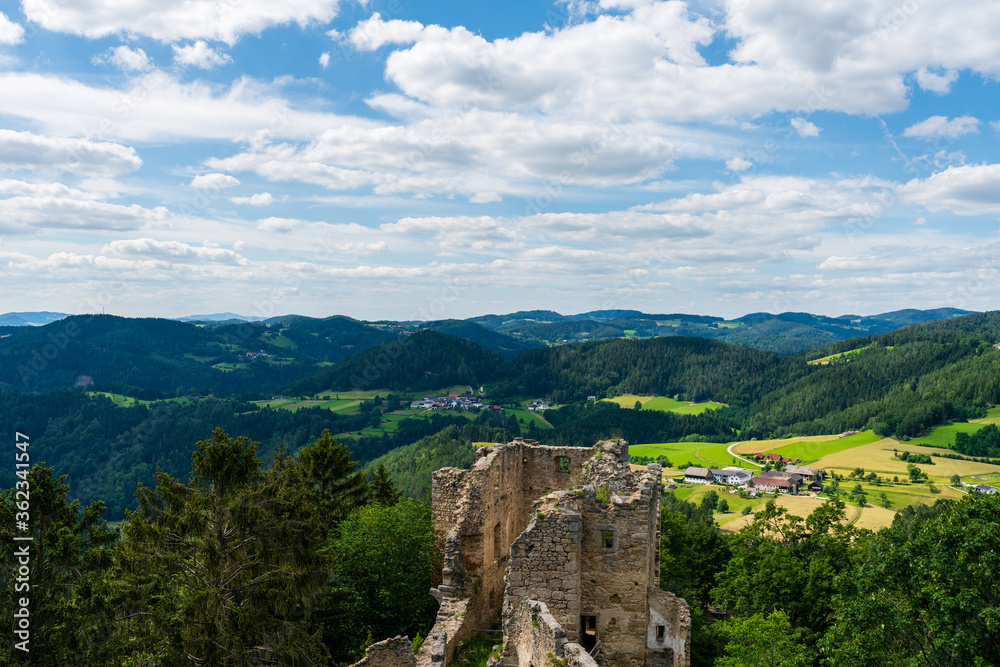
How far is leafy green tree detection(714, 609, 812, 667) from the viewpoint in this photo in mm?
23438

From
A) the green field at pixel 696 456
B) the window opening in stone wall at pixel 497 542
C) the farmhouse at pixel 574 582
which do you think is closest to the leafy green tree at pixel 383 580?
the window opening in stone wall at pixel 497 542

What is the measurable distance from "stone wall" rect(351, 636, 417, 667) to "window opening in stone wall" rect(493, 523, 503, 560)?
684 centimetres

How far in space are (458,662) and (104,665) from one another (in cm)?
1093

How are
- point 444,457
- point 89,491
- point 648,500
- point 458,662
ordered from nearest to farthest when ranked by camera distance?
point 648,500 < point 458,662 < point 444,457 < point 89,491

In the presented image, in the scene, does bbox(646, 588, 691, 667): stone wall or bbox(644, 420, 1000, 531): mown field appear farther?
bbox(644, 420, 1000, 531): mown field

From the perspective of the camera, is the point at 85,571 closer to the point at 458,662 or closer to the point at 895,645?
the point at 458,662

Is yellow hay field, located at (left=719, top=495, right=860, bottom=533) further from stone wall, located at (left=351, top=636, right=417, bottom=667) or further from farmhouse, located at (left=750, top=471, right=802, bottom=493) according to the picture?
stone wall, located at (left=351, top=636, right=417, bottom=667)

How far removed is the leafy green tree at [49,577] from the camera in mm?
17969

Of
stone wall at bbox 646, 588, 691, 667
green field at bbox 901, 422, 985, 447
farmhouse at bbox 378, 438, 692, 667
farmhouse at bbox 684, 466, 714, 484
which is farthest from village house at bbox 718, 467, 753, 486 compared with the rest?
stone wall at bbox 646, 588, 691, 667

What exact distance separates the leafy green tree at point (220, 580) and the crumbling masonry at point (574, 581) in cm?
527

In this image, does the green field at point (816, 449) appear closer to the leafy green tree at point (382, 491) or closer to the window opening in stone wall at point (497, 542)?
the leafy green tree at point (382, 491)

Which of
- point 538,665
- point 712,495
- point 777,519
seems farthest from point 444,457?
point 538,665

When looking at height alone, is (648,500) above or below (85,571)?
above

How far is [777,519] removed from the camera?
39.8 metres
